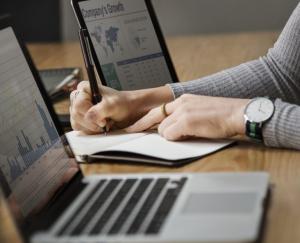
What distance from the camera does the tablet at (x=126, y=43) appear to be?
1.47 metres

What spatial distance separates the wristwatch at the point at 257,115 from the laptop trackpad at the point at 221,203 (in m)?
0.31

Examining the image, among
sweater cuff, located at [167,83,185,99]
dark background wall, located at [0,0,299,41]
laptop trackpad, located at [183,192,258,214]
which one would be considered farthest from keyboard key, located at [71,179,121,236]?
dark background wall, located at [0,0,299,41]

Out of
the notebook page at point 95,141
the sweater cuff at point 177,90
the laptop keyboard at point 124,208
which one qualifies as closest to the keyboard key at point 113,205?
the laptop keyboard at point 124,208

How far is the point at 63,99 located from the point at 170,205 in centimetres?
85

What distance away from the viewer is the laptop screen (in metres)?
0.98

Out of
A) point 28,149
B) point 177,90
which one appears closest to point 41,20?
point 177,90

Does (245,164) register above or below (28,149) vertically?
below

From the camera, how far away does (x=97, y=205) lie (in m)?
0.93

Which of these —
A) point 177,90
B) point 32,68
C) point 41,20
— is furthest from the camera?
point 41,20

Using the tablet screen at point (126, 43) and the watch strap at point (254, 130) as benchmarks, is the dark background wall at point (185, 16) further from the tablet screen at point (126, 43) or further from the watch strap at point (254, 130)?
the watch strap at point (254, 130)

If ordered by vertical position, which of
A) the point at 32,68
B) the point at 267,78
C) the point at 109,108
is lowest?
the point at 267,78

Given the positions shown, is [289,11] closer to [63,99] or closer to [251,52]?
[251,52]

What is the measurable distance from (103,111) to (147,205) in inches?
17.3

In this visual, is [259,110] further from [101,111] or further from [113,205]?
[113,205]
